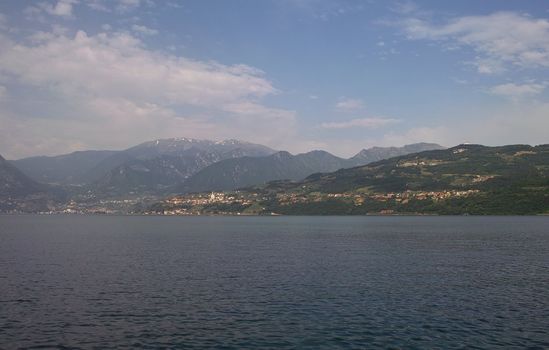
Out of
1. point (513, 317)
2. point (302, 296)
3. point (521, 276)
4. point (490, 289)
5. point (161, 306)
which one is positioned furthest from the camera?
point (521, 276)

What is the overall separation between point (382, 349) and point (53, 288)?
53.5 m

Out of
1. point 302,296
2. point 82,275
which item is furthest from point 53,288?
point 302,296

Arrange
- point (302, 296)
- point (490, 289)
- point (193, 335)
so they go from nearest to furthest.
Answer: point (193, 335) → point (302, 296) → point (490, 289)

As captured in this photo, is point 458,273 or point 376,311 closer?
point 376,311

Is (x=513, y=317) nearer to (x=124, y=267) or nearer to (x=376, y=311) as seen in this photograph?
(x=376, y=311)

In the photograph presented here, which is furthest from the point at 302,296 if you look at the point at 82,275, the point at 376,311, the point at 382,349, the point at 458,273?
the point at 82,275

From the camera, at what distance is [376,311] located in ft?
181

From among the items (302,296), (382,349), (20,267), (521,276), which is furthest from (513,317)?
(20,267)

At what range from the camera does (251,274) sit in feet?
277

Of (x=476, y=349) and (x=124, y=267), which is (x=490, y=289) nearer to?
(x=476, y=349)

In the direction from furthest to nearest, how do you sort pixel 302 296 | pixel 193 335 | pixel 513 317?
pixel 302 296 < pixel 513 317 < pixel 193 335

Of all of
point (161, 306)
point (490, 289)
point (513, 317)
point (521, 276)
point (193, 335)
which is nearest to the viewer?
point (193, 335)

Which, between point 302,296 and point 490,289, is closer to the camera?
point 302,296

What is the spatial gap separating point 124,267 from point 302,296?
156 ft
